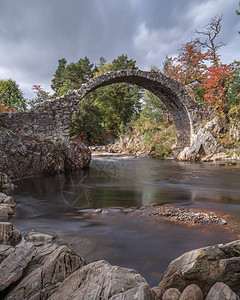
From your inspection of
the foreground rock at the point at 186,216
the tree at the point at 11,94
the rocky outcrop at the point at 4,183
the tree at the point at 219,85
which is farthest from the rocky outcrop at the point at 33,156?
the tree at the point at 11,94

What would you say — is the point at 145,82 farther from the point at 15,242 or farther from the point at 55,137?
the point at 15,242

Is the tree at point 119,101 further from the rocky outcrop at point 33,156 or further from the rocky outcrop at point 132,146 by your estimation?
the rocky outcrop at point 33,156

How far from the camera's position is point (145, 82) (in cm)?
1493

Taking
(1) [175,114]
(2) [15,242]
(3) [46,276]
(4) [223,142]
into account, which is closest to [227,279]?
(3) [46,276]

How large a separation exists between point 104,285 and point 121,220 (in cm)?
227

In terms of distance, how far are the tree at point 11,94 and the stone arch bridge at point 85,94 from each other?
61.6 feet

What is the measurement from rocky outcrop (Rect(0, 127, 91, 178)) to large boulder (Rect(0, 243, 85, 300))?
635 cm

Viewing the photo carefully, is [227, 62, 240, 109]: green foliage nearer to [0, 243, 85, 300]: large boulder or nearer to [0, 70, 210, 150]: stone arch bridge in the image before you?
[0, 70, 210, 150]: stone arch bridge

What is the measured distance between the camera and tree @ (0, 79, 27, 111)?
27.4 meters

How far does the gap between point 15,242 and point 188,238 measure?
96.8 inches

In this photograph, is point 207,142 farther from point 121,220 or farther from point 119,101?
point 119,101

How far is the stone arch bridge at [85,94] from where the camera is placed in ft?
33.9

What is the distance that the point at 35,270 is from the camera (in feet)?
6.19

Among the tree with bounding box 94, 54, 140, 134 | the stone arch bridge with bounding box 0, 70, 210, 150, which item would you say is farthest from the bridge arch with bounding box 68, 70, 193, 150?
the tree with bounding box 94, 54, 140, 134
